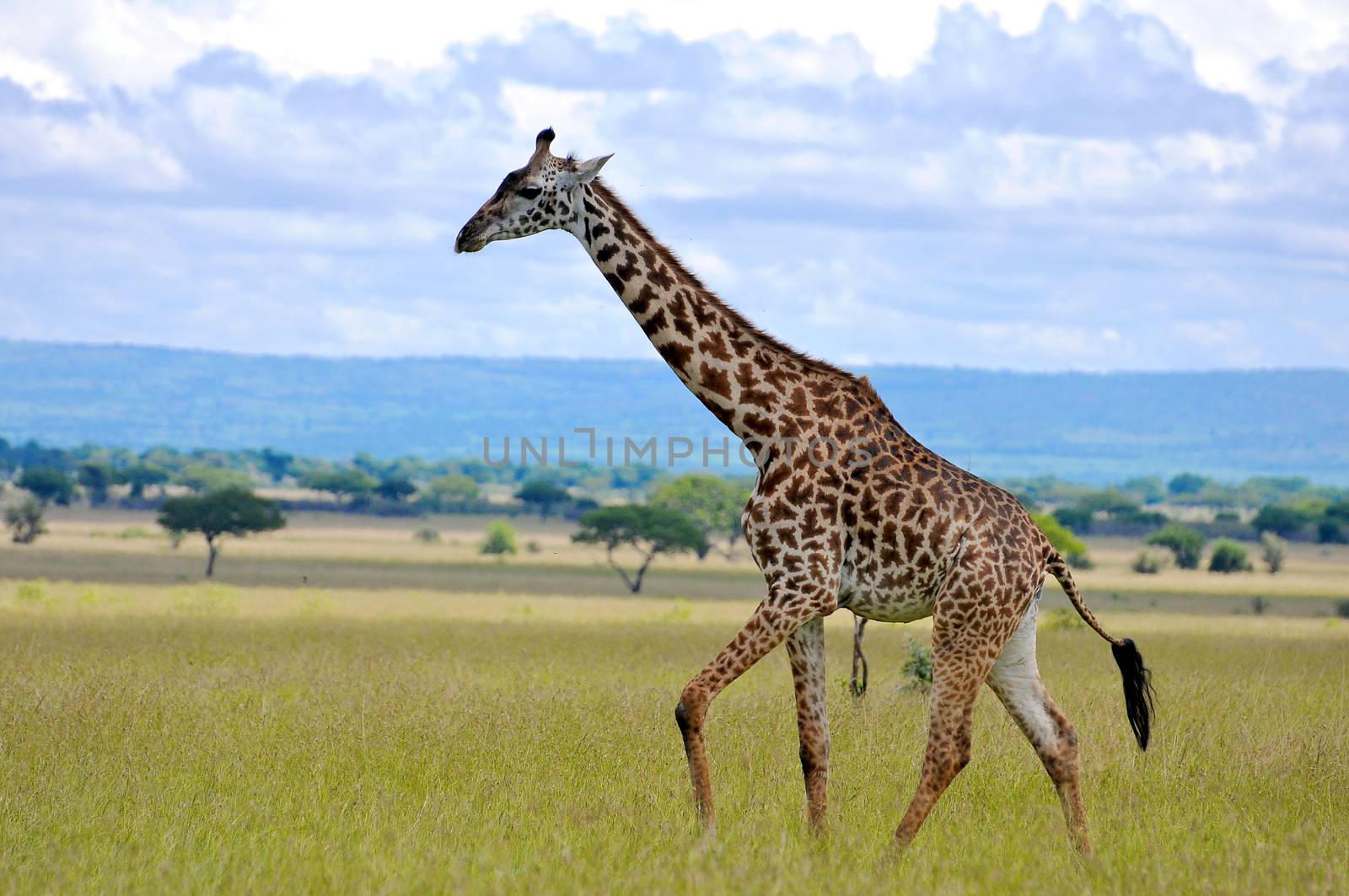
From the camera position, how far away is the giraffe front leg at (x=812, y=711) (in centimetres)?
890

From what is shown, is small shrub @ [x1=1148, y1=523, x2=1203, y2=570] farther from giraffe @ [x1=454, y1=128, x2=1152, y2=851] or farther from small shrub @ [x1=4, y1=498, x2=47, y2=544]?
giraffe @ [x1=454, y1=128, x2=1152, y2=851]

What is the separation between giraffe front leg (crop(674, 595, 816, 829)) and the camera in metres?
8.35

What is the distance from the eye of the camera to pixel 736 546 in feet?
298

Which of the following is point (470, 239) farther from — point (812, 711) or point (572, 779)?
point (572, 779)

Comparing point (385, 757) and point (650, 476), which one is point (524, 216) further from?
point (650, 476)

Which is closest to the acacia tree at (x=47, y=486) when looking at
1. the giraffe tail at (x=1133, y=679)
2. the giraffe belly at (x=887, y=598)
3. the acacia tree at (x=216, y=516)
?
the acacia tree at (x=216, y=516)

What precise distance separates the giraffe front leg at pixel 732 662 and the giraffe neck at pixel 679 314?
1229 millimetres

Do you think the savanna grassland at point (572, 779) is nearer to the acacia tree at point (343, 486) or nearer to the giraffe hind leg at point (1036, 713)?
the giraffe hind leg at point (1036, 713)

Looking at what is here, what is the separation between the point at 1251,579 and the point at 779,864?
59.5 m

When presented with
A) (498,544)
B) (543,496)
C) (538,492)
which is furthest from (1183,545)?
(543,496)

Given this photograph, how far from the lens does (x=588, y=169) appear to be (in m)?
8.86

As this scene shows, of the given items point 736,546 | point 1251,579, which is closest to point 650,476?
point 736,546

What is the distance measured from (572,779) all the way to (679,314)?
313 centimetres

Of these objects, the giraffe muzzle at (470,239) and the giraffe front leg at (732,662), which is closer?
the giraffe front leg at (732,662)
